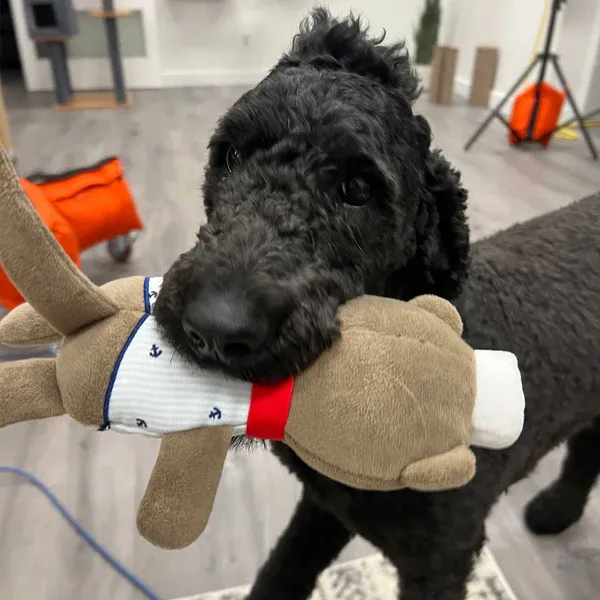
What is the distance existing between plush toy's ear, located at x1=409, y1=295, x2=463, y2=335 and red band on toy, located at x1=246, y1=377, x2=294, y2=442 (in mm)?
216

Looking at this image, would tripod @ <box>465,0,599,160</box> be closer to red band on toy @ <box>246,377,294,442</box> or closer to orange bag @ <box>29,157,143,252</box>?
orange bag @ <box>29,157,143,252</box>

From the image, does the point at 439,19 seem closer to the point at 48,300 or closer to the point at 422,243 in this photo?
the point at 422,243

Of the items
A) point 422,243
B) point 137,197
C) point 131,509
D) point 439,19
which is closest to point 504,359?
point 422,243

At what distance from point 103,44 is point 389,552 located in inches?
238

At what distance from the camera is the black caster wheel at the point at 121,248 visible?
8.52 ft

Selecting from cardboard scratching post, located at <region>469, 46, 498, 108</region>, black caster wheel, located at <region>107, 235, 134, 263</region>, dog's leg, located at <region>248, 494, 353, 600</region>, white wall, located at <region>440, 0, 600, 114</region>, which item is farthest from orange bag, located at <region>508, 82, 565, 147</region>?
dog's leg, located at <region>248, 494, 353, 600</region>

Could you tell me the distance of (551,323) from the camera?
106cm

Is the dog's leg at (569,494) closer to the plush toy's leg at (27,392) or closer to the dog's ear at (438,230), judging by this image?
the dog's ear at (438,230)

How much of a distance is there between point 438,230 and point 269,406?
1.61 feet

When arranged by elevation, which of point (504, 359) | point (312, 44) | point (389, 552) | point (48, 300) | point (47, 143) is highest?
point (312, 44)

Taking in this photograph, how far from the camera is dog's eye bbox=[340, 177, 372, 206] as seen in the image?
88cm

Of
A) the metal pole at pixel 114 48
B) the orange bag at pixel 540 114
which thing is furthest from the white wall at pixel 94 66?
the orange bag at pixel 540 114

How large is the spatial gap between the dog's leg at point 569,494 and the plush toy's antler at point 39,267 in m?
1.25

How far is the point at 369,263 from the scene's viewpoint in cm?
90
